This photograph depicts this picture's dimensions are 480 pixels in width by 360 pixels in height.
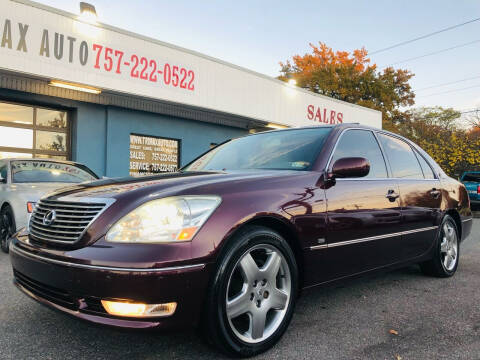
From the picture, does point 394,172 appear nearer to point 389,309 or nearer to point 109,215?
point 389,309

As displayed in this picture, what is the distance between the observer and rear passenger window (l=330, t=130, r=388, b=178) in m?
3.33

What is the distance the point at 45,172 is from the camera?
609 centimetres

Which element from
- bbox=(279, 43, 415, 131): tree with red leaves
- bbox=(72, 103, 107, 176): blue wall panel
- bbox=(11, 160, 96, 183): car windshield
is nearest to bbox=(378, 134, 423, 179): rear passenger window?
bbox=(11, 160, 96, 183): car windshield

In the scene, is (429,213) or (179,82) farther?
(179,82)

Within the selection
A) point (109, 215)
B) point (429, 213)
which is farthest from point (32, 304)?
point (429, 213)

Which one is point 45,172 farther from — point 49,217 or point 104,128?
point 104,128

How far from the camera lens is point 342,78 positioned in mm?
28328

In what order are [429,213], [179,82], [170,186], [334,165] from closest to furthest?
[170,186] < [334,165] < [429,213] < [179,82]

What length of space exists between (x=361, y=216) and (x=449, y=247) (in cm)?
202

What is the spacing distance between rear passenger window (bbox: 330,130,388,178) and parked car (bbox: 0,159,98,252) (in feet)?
11.5

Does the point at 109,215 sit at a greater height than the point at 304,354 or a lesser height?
greater

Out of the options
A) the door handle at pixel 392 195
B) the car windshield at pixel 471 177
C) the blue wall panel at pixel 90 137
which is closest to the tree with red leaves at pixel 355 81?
the car windshield at pixel 471 177

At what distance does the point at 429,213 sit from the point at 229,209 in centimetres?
264

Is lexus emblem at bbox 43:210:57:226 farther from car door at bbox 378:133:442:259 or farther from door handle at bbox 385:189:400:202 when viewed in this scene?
car door at bbox 378:133:442:259
